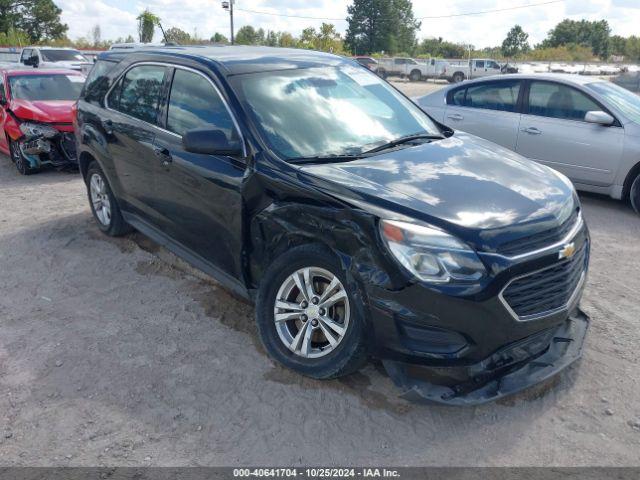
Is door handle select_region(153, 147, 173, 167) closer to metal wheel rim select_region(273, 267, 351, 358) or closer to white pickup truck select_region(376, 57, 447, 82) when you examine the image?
metal wheel rim select_region(273, 267, 351, 358)

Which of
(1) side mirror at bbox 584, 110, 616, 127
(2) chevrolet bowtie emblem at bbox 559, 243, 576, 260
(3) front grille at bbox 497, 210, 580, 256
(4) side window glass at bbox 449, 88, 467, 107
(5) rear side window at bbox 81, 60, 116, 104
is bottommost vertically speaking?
(2) chevrolet bowtie emblem at bbox 559, 243, 576, 260

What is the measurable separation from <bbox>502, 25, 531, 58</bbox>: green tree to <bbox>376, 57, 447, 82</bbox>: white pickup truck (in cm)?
3935

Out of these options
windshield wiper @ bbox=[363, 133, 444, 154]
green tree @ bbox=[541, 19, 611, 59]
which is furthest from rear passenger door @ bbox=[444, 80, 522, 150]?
green tree @ bbox=[541, 19, 611, 59]

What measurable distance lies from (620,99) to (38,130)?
816 cm

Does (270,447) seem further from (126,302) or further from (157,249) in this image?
(157,249)

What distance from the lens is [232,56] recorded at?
171 inches

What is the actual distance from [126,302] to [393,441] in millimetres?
2514

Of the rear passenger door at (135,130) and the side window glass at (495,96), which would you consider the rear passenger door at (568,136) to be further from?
the rear passenger door at (135,130)

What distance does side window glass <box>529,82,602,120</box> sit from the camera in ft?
23.6

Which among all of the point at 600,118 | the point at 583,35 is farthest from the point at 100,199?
the point at 583,35

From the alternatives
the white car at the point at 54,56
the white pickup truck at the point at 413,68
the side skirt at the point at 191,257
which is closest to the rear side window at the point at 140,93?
the side skirt at the point at 191,257

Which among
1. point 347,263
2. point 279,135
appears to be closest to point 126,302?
point 279,135

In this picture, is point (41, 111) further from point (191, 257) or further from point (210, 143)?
point (210, 143)

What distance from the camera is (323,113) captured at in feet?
13.0
